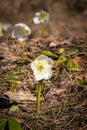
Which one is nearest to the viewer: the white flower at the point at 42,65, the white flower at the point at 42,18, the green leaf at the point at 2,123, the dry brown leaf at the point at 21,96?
the green leaf at the point at 2,123

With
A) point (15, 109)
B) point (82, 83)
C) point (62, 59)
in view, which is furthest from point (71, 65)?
point (15, 109)

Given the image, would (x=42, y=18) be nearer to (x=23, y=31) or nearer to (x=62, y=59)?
(x=23, y=31)

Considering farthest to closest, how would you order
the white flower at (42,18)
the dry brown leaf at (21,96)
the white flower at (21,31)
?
the white flower at (42,18) → the white flower at (21,31) → the dry brown leaf at (21,96)

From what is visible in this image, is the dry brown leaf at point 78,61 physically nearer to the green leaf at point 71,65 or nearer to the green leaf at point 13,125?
the green leaf at point 71,65

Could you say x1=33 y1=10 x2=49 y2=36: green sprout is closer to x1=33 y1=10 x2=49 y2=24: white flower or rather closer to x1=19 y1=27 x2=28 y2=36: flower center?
x1=33 y1=10 x2=49 y2=24: white flower

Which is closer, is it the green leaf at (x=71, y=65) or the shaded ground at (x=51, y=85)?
the shaded ground at (x=51, y=85)

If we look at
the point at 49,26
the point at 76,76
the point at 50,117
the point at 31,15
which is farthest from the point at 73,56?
the point at 31,15

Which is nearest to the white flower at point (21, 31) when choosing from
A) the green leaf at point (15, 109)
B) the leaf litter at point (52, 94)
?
the leaf litter at point (52, 94)

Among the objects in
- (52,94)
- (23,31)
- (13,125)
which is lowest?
(13,125)

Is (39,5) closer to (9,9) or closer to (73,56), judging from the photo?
(9,9)
